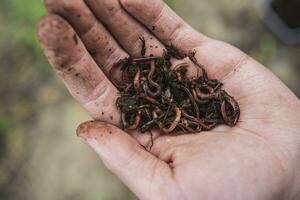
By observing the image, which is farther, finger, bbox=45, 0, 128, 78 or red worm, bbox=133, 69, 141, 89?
red worm, bbox=133, 69, 141, 89

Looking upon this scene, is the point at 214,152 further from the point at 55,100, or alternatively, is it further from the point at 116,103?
the point at 55,100

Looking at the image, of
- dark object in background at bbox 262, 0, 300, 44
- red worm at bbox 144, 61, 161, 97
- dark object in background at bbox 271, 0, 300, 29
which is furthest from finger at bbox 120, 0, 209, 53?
dark object in background at bbox 271, 0, 300, 29

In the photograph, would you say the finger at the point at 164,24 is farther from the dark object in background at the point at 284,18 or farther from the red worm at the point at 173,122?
the dark object in background at the point at 284,18

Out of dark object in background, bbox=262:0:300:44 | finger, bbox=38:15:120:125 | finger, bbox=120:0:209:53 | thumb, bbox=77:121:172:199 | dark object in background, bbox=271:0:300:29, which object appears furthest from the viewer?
dark object in background, bbox=271:0:300:29

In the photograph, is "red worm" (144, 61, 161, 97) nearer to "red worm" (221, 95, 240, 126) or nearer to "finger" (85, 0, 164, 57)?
"finger" (85, 0, 164, 57)

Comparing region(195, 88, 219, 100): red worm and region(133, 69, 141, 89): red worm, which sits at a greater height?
region(133, 69, 141, 89): red worm

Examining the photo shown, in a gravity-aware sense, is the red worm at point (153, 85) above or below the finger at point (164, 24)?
below

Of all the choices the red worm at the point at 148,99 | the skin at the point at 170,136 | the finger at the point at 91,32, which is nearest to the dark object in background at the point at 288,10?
the skin at the point at 170,136
